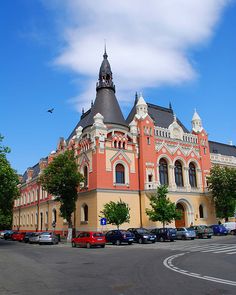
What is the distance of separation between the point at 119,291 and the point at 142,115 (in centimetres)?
3753

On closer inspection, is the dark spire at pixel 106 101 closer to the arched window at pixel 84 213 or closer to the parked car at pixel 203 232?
the arched window at pixel 84 213

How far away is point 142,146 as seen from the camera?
1722 inches

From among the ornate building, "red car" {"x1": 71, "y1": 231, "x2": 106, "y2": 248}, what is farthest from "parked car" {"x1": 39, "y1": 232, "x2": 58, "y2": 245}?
"red car" {"x1": 71, "y1": 231, "x2": 106, "y2": 248}

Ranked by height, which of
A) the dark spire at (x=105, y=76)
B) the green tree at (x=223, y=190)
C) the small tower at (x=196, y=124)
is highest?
the dark spire at (x=105, y=76)

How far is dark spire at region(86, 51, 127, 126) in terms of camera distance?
4547 centimetres

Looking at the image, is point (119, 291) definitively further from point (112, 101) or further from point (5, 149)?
point (112, 101)

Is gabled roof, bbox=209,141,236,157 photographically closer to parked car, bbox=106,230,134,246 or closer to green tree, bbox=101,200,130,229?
green tree, bbox=101,200,130,229

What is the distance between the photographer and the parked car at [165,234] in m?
33.1

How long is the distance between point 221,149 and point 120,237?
36.3 meters

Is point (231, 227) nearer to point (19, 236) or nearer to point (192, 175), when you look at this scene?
point (192, 175)

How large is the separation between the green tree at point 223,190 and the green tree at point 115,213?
617 inches

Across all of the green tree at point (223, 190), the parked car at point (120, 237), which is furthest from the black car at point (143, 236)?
the green tree at point (223, 190)

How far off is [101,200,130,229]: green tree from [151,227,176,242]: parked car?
Result: 4.04 metres

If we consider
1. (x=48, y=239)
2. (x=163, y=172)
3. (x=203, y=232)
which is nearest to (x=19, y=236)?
(x=48, y=239)
